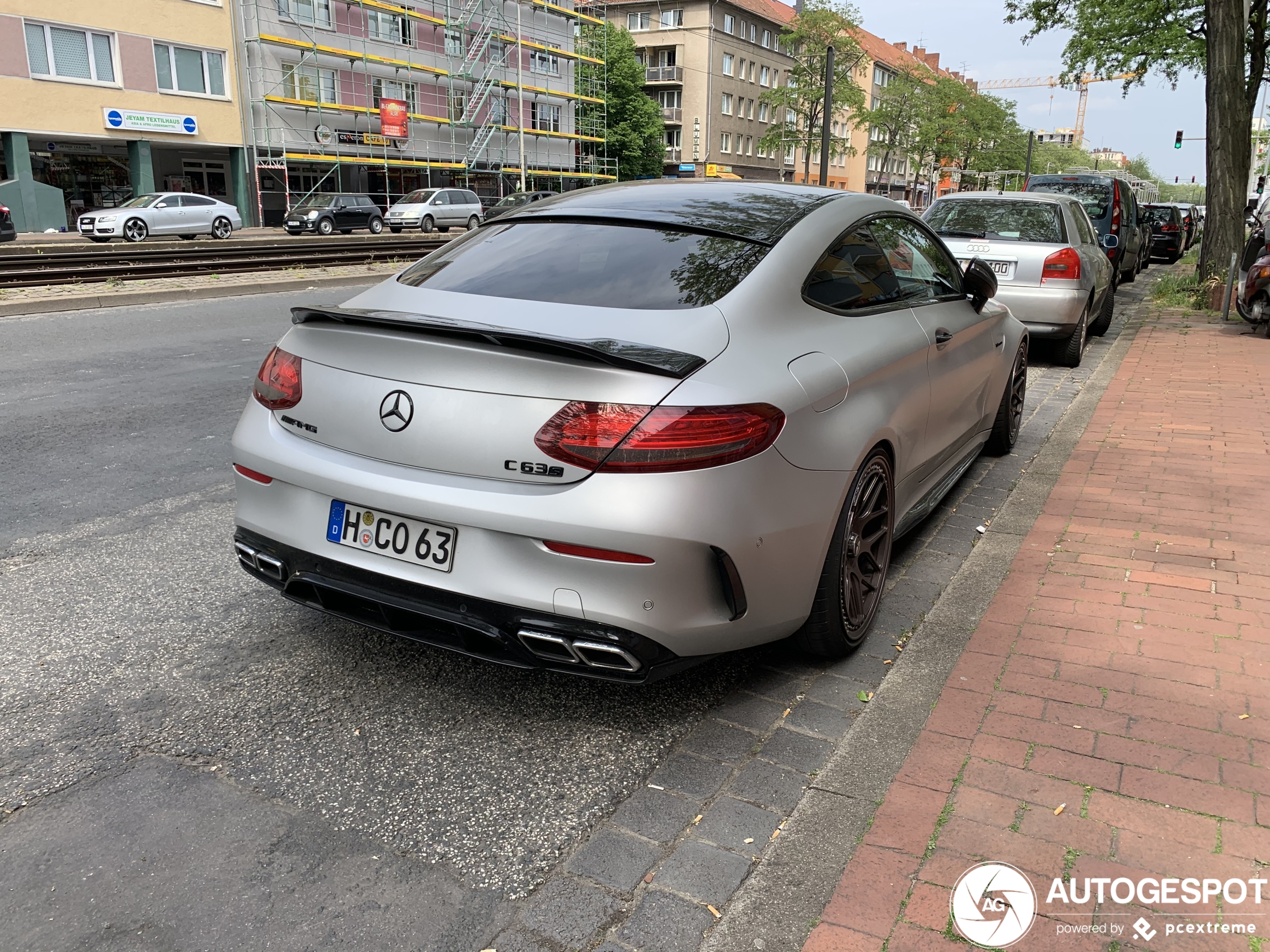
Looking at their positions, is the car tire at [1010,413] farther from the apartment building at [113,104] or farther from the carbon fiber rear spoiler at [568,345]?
the apartment building at [113,104]

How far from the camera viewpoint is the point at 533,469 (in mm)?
2641

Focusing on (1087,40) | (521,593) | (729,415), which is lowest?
(521,593)

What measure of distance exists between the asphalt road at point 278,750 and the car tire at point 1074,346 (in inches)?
228

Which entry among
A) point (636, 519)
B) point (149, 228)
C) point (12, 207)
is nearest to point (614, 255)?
point (636, 519)

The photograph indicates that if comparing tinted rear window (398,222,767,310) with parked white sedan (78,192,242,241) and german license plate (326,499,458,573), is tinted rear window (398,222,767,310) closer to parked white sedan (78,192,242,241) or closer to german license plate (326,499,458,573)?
german license plate (326,499,458,573)

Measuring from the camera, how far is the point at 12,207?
108 ft

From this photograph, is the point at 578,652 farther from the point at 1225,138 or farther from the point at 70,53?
the point at 70,53

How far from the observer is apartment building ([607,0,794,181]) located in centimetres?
7025

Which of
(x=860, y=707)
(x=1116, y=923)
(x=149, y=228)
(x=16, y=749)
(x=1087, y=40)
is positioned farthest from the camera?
(x=149, y=228)

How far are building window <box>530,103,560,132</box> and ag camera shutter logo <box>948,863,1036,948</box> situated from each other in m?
57.0

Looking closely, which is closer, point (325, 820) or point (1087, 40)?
point (325, 820)

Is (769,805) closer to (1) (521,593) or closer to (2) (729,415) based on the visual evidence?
(1) (521,593)

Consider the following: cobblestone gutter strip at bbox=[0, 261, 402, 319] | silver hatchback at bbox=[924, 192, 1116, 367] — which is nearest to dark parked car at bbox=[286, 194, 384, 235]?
cobblestone gutter strip at bbox=[0, 261, 402, 319]

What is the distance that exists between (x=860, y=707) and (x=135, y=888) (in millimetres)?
2098
